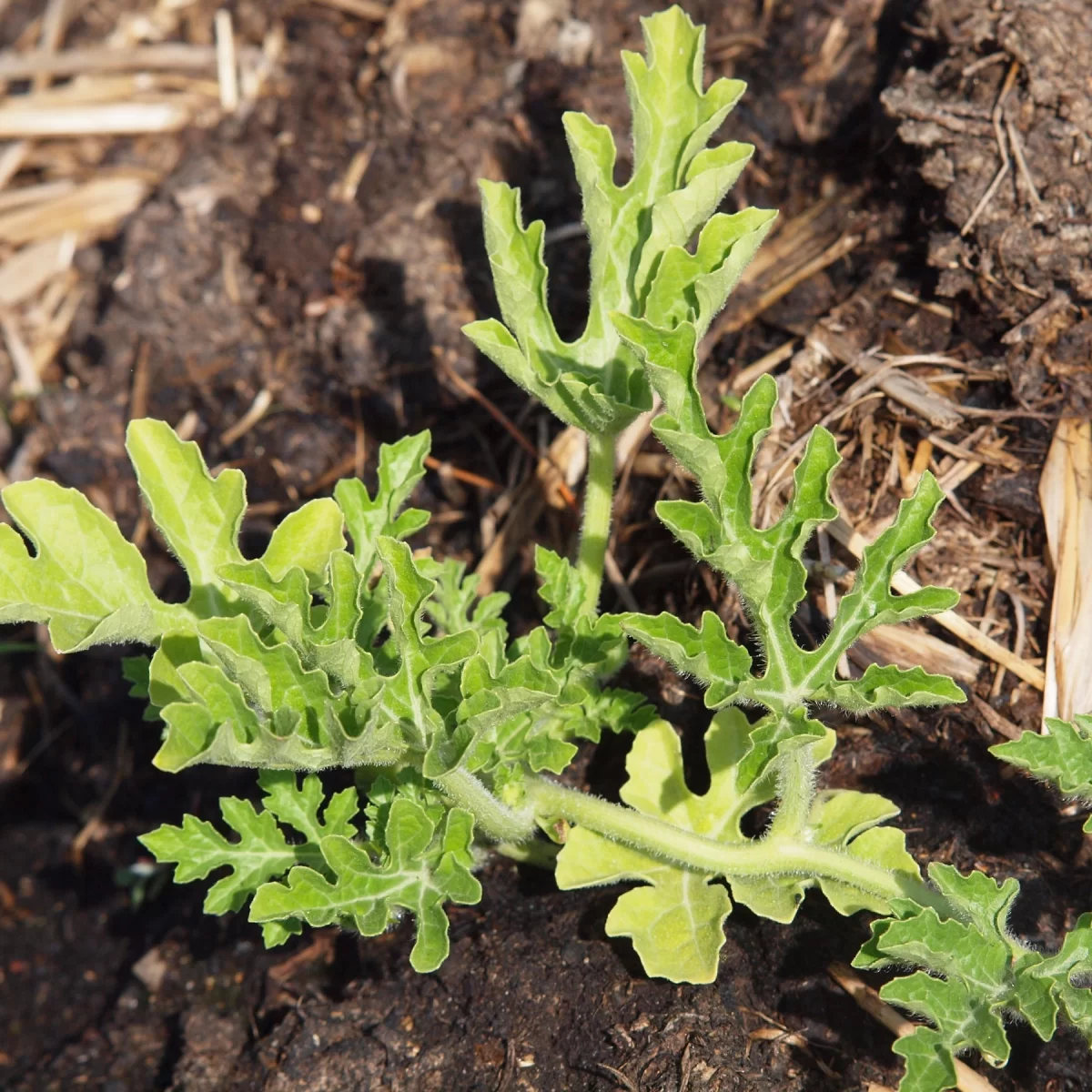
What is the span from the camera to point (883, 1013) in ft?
8.68

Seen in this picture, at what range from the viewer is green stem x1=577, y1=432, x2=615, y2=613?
9.82 feet

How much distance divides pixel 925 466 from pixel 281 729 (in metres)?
1.80

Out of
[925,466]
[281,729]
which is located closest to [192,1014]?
[281,729]

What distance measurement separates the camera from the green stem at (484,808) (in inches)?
99.4

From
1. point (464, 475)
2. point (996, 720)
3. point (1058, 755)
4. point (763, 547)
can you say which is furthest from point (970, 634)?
Result: point (464, 475)

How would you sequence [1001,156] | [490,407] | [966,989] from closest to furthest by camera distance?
[966,989] < [1001,156] < [490,407]

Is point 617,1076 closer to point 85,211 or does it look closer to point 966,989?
point 966,989

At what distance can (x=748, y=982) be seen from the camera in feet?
9.06

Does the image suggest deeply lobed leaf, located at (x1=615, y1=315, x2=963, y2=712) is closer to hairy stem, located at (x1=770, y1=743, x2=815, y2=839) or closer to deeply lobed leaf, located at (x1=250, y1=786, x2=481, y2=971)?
hairy stem, located at (x1=770, y1=743, x2=815, y2=839)

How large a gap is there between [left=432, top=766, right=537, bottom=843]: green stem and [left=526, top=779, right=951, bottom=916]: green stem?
0.10 m

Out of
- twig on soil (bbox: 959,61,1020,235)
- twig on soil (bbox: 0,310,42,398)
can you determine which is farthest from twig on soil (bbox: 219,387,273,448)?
twig on soil (bbox: 959,61,1020,235)

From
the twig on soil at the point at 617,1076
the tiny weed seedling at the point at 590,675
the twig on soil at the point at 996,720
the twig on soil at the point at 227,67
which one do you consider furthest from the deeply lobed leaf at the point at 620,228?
the twig on soil at the point at 227,67

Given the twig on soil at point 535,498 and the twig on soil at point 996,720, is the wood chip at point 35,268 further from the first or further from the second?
the twig on soil at point 996,720

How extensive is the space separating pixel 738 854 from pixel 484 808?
575mm
